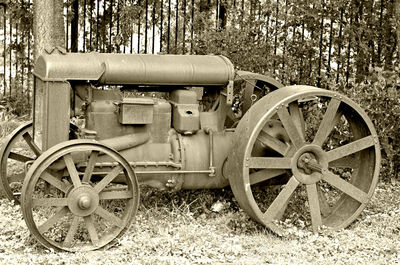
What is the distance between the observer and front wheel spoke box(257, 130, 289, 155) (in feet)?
19.6

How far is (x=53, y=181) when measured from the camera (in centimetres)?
544

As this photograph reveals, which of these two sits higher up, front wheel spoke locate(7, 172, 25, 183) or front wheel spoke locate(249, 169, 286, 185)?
front wheel spoke locate(249, 169, 286, 185)

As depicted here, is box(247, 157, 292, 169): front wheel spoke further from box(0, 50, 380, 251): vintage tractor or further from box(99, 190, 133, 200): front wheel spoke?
box(99, 190, 133, 200): front wheel spoke


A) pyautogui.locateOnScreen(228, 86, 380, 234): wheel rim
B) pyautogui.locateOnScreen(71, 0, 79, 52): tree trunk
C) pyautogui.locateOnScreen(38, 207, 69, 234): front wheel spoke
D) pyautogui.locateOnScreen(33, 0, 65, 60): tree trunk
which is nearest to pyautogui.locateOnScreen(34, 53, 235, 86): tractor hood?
pyautogui.locateOnScreen(228, 86, 380, 234): wheel rim

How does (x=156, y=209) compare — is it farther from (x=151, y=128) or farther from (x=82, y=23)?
(x=82, y=23)

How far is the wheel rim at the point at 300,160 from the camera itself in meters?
5.74

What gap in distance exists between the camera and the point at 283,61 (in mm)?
9133

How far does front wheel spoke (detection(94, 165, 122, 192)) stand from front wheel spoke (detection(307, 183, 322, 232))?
62.3 inches

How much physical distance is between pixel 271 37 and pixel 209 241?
4.37 metres

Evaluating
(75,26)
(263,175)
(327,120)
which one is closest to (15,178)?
(263,175)

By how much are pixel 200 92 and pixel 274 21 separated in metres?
3.40

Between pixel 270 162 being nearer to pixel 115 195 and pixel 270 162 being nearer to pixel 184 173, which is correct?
pixel 184 173

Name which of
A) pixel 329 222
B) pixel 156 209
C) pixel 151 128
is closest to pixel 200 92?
pixel 151 128

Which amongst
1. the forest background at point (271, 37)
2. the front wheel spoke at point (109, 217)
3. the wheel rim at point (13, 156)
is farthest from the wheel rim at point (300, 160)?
the wheel rim at point (13, 156)
